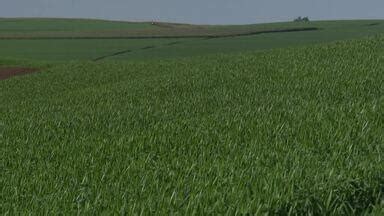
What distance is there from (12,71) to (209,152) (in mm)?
36308

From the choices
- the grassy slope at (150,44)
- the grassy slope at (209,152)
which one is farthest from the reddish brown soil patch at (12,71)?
the grassy slope at (209,152)

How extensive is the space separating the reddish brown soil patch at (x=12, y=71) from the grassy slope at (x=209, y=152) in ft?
77.8

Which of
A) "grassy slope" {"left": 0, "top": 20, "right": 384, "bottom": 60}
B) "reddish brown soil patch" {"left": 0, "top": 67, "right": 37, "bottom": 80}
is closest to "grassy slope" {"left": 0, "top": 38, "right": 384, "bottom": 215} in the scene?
"reddish brown soil patch" {"left": 0, "top": 67, "right": 37, "bottom": 80}

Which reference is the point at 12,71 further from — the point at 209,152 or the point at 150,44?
the point at 209,152

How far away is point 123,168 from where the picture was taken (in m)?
7.76

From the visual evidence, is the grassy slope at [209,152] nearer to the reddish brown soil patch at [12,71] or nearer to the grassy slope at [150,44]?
the reddish brown soil patch at [12,71]

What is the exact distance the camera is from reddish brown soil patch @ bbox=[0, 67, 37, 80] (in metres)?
40.7

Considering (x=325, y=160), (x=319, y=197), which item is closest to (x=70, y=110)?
(x=325, y=160)

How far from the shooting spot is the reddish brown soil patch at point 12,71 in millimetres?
40656

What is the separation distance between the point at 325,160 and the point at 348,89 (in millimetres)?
7781

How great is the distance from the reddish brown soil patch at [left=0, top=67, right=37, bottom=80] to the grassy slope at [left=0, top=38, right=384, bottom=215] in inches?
933

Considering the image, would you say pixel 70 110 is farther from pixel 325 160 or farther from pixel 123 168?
pixel 325 160

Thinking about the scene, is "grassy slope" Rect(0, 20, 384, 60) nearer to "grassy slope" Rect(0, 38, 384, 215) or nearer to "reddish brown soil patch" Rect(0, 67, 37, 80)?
"reddish brown soil patch" Rect(0, 67, 37, 80)

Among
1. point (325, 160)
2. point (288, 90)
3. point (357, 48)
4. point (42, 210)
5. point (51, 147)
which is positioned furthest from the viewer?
point (357, 48)
